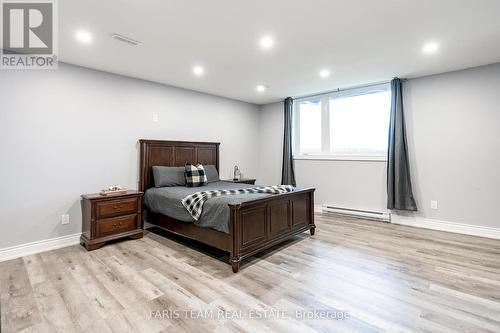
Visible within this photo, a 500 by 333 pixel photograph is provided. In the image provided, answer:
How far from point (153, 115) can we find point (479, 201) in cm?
520

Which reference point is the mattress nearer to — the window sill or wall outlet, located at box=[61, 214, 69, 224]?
wall outlet, located at box=[61, 214, 69, 224]

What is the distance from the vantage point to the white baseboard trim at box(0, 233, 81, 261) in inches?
115

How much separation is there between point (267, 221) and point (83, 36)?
2854 mm

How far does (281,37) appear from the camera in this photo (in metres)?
2.71

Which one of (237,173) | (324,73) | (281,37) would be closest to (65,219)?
(237,173)

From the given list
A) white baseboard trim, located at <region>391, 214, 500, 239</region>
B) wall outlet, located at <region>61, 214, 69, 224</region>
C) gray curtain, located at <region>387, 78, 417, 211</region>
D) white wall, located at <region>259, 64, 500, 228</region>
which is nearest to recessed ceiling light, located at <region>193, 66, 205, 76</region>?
wall outlet, located at <region>61, 214, 69, 224</region>

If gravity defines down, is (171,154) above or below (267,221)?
above

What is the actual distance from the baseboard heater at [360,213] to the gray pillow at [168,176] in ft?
9.50

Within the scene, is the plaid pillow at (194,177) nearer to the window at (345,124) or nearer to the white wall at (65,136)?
the white wall at (65,136)

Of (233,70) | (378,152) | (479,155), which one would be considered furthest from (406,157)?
(233,70)

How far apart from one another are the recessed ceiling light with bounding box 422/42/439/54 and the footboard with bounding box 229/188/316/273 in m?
2.28

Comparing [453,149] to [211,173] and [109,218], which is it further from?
[109,218]

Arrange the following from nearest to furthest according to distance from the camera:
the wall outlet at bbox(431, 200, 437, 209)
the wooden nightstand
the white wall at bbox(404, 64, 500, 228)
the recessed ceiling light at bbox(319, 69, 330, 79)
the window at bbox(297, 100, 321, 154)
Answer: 1. the wooden nightstand
2. the white wall at bbox(404, 64, 500, 228)
3. the recessed ceiling light at bbox(319, 69, 330, 79)
4. the wall outlet at bbox(431, 200, 437, 209)
5. the window at bbox(297, 100, 321, 154)

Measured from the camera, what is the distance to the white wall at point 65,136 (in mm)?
2967
